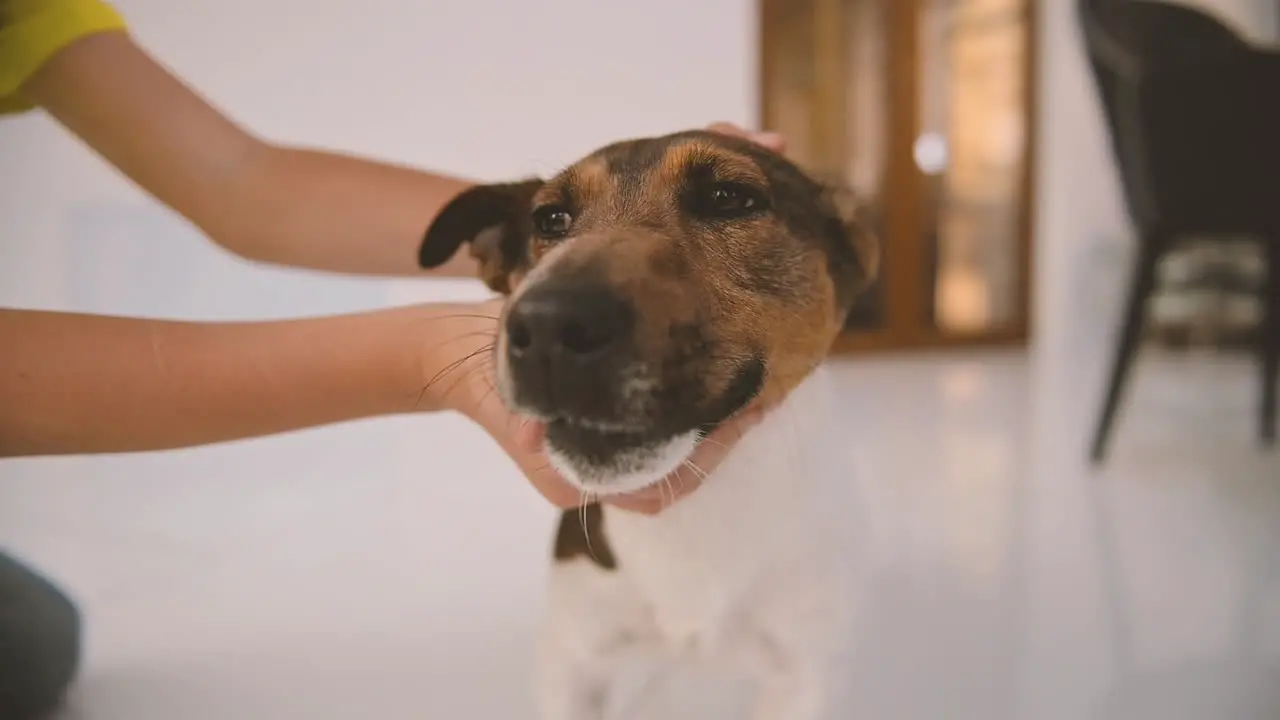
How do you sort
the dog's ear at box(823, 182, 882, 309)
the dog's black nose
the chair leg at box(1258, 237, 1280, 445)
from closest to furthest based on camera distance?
1. the dog's black nose
2. the dog's ear at box(823, 182, 882, 309)
3. the chair leg at box(1258, 237, 1280, 445)

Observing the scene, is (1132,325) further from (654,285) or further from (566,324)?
(566,324)

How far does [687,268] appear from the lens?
87 centimetres

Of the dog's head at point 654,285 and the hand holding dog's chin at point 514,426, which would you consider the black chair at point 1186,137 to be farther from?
the hand holding dog's chin at point 514,426

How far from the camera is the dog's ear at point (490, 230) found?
3.49 ft

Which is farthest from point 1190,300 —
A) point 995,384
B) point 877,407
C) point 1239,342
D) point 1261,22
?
point 877,407

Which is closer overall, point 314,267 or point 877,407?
point 314,267

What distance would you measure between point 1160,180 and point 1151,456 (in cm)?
79

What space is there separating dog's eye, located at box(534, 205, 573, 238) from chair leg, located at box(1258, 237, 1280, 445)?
6.59ft

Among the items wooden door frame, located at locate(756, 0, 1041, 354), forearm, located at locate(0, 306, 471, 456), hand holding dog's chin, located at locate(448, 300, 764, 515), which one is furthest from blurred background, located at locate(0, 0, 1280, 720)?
wooden door frame, located at locate(756, 0, 1041, 354)

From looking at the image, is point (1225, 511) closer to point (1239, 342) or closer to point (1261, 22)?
point (1239, 342)

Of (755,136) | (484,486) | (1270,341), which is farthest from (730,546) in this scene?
(1270,341)

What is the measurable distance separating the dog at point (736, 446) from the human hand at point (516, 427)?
0.03 meters

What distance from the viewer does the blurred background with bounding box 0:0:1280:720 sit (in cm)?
124

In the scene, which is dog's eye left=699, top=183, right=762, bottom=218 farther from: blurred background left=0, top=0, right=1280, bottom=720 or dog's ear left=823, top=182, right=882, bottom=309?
blurred background left=0, top=0, right=1280, bottom=720
